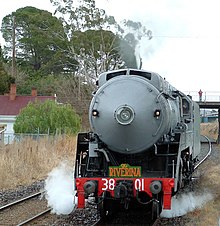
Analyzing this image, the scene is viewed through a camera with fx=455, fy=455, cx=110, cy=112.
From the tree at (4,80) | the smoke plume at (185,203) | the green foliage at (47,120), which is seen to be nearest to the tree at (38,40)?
the tree at (4,80)

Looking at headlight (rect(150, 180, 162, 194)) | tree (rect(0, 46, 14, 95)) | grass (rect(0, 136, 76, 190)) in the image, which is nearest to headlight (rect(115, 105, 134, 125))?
headlight (rect(150, 180, 162, 194))

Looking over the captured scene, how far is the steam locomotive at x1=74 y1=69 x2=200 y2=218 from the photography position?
8.46 m

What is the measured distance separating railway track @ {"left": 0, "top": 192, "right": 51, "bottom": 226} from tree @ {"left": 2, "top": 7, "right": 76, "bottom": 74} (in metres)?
29.8

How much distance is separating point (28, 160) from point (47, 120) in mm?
10415

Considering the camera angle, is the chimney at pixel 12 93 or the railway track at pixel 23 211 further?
the chimney at pixel 12 93

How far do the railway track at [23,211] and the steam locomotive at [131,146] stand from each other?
1.67 metres

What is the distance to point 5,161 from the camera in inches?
645

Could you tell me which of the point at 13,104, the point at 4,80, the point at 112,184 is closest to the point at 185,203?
the point at 112,184

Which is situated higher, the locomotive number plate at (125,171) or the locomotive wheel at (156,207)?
the locomotive number plate at (125,171)

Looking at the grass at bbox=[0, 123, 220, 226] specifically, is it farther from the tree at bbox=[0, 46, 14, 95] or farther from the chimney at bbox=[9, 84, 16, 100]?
the tree at bbox=[0, 46, 14, 95]

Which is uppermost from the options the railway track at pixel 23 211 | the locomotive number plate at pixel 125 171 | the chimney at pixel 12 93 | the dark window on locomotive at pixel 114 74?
the chimney at pixel 12 93

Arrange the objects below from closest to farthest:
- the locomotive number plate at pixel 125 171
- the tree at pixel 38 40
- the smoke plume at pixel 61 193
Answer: the locomotive number plate at pixel 125 171 → the smoke plume at pixel 61 193 → the tree at pixel 38 40

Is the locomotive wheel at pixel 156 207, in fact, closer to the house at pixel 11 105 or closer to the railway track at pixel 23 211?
the railway track at pixel 23 211

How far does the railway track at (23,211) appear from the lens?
9.66m
